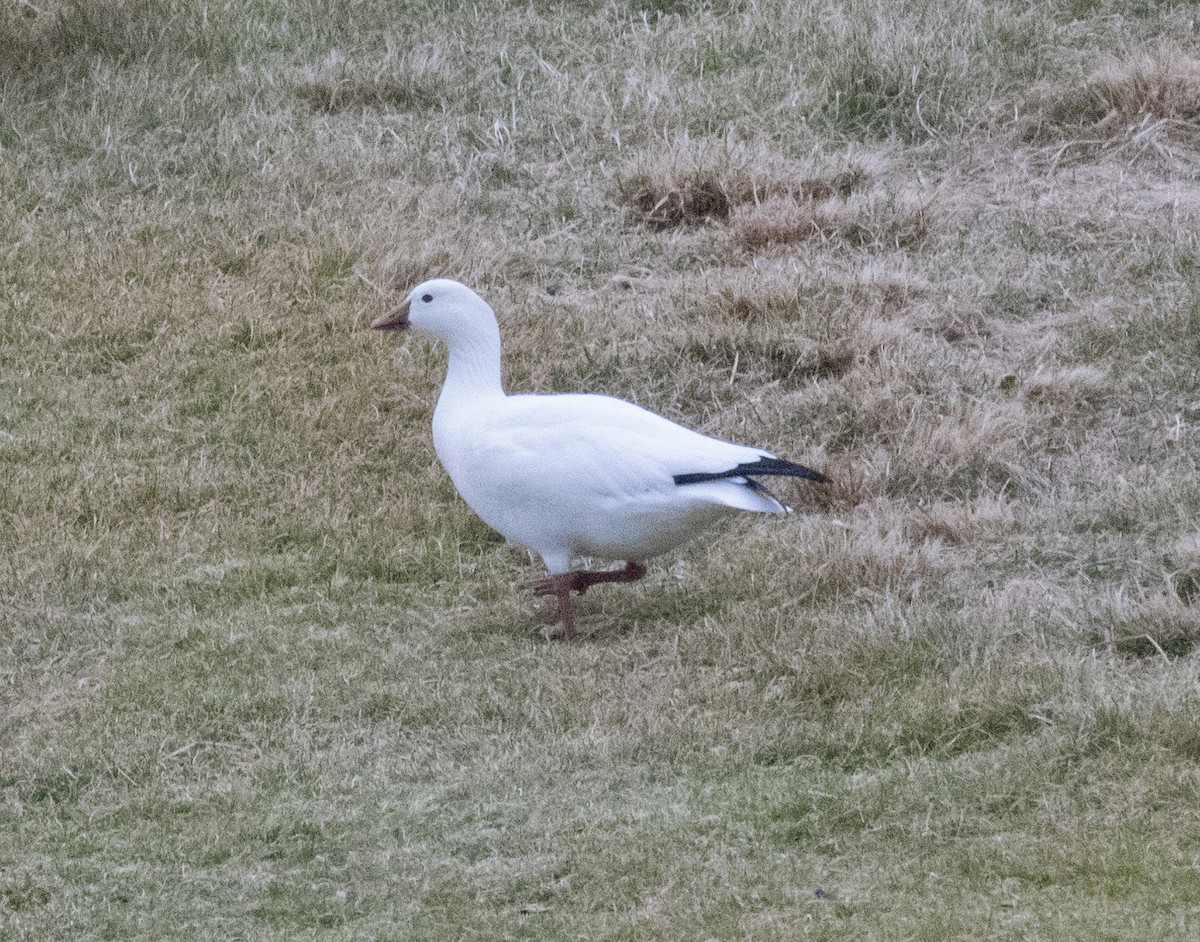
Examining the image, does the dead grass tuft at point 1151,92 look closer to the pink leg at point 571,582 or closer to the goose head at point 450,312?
the goose head at point 450,312

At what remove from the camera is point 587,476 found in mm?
5789

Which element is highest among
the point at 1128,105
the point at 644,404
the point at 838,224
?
the point at 1128,105

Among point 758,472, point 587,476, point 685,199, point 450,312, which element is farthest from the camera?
point 685,199

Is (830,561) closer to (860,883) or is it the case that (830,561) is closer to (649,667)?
(649,667)

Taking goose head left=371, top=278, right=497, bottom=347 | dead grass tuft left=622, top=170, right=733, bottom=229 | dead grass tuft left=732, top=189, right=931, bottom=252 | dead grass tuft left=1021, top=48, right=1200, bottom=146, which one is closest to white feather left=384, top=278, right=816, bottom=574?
goose head left=371, top=278, right=497, bottom=347

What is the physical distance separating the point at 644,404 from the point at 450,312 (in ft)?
5.59

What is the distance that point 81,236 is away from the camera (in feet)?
30.4

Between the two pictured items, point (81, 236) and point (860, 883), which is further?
point (81, 236)

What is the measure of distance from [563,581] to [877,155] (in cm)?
449

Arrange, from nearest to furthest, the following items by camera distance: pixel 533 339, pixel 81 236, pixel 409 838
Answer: pixel 409 838 < pixel 533 339 < pixel 81 236

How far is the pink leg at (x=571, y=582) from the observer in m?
5.97

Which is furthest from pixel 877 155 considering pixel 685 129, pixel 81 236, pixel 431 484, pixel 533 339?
pixel 81 236

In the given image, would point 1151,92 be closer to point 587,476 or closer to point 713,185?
point 713,185

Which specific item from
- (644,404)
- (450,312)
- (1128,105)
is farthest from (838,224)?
(450,312)
